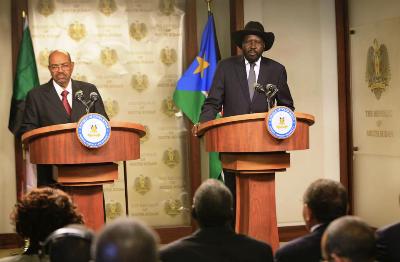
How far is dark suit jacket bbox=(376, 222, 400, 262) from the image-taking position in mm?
2645

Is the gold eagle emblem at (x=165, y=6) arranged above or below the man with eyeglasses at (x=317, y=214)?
above

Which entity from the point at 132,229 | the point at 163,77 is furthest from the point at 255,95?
the point at 132,229

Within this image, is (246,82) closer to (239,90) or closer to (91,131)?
(239,90)

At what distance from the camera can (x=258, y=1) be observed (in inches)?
266

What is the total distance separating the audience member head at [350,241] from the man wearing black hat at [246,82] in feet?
9.11

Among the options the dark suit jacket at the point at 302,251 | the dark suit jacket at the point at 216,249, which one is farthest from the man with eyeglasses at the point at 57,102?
the dark suit jacket at the point at 302,251

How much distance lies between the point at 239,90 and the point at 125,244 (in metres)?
3.38

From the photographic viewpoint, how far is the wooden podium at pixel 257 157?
4176mm

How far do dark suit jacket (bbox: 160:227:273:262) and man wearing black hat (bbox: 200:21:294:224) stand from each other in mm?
2363

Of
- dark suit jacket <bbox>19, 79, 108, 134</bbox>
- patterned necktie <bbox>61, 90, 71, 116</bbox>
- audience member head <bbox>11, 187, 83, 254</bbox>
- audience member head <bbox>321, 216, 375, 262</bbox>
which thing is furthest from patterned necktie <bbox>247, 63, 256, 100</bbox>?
audience member head <bbox>321, 216, 375, 262</bbox>

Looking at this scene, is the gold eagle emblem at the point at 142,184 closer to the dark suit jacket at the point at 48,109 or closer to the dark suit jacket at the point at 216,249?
the dark suit jacket at the point at 48,109

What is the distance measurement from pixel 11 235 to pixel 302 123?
3388 mm

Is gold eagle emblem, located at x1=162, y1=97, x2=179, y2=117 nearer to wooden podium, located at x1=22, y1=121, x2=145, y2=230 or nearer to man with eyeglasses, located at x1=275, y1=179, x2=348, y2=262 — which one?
wooden podium, located at x1=22, y1=121, x2=145, y2=230

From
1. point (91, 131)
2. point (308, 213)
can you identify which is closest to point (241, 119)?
point (91, 131)
